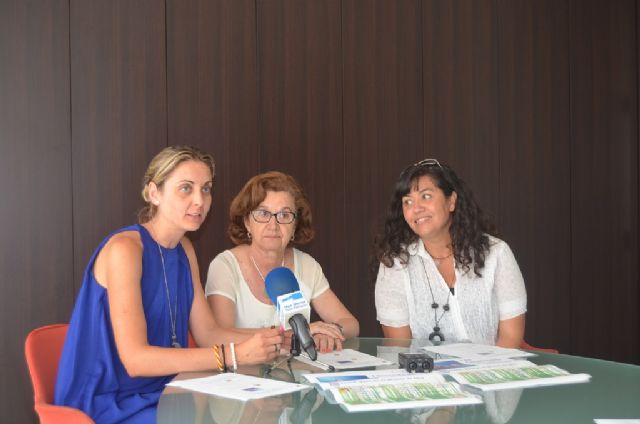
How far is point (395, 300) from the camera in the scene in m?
3.28

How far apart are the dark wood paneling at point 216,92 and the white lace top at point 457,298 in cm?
175

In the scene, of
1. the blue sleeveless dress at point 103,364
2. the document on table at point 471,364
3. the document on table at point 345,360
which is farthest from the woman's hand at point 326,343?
the blue sleeveless dress at point 103,364

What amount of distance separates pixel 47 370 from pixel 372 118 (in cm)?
320

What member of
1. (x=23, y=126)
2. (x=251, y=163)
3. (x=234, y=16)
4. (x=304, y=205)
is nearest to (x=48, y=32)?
(x=23, y=126)

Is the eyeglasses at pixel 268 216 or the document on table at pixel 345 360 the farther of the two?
the eyeglasses at pixel 268 216

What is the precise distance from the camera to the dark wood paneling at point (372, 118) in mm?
5031

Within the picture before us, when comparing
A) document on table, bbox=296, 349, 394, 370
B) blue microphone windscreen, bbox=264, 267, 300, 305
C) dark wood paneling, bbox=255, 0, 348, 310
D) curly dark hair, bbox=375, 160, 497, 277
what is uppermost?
dark wood paneling, bbox=255, 0, 348, 310

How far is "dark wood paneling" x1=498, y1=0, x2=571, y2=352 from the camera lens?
5465 mm

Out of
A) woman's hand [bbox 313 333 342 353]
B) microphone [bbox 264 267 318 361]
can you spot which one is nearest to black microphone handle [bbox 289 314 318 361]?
microphone [bbox 264 267 318 361]

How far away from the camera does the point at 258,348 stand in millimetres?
2238

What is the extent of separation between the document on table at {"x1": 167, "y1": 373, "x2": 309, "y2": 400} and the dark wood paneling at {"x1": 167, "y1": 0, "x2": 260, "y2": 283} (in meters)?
2.61

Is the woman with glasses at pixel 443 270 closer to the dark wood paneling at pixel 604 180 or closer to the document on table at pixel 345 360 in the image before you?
the document on table at pixel 345 360

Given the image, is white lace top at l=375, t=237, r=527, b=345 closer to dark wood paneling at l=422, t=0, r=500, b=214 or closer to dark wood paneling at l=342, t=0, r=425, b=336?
dark wood paneling at l=342, t=0, r=425, b=336

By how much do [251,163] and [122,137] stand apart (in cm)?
85
